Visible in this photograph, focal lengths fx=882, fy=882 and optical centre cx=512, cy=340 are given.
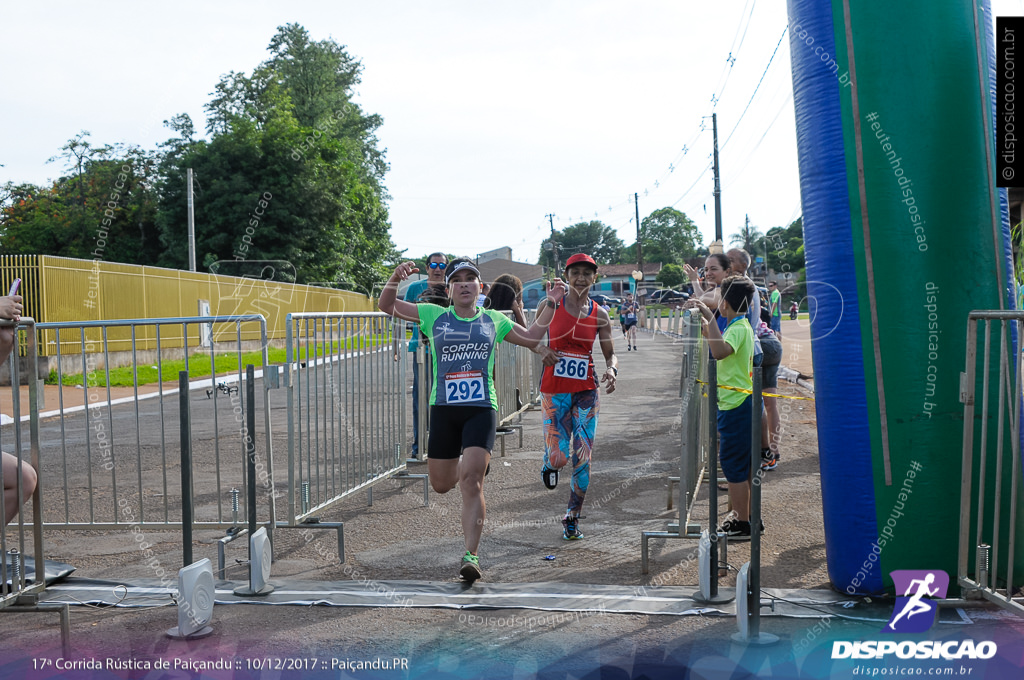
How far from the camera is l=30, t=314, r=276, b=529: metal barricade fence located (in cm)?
554

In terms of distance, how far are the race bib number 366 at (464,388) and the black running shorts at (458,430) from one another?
7 centimetres

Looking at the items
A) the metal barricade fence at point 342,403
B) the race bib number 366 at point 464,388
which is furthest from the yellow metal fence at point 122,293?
the race bib number 366 at point 464,388

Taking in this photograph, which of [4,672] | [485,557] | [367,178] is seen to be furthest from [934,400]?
[367,178]

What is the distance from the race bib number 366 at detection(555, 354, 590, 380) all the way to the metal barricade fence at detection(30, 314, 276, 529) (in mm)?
1971

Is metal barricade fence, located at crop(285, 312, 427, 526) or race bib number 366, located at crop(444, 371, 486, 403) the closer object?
race bib number 366, located at crop(444, 371, 486, 403)

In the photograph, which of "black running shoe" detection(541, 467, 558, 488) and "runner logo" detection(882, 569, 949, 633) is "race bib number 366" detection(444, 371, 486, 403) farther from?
"runner logo" detection(882, 569, 949, 633)

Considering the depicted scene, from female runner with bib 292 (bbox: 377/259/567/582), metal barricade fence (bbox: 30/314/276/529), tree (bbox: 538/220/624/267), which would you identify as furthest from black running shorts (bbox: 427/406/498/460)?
tree (bbox: 538/220/624/267)

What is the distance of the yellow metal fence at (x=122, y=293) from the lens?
18.7 m

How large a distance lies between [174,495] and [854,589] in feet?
17.3

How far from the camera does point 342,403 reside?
6.23 m

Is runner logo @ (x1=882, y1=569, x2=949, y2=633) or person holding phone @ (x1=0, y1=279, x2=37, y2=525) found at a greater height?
person holding phone @ (x1=0, y1=279, x2=37, y2=525)

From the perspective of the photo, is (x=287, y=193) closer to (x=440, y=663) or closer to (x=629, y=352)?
(x=629, y=352)

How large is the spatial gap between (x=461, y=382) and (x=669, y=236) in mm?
125935

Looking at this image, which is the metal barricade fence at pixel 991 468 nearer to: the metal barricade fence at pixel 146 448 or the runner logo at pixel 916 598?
the runner logo at pixel 916 598
